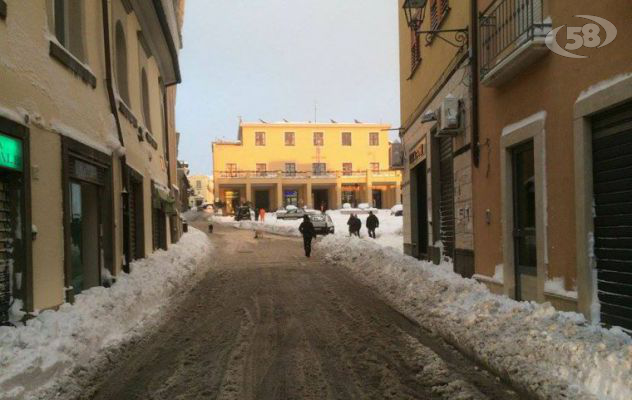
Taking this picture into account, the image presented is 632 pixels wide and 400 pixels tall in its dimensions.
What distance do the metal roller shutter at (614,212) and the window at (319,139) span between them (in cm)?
5516

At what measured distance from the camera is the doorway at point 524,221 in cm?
766

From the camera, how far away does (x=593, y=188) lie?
5961 mm

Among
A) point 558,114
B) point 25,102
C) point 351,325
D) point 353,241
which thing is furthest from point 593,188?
point 353,241

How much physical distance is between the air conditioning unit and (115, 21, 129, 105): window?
6.81m

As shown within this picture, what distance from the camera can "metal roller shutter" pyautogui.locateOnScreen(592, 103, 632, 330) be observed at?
213 inches

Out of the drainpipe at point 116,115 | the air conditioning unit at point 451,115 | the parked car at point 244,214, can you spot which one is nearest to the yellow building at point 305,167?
the parked car at point 244,214

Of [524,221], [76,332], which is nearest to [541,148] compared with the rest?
[524,221]

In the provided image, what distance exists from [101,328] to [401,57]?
12.9 m

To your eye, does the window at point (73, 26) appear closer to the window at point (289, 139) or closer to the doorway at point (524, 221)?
the doorway at point (524, 221)

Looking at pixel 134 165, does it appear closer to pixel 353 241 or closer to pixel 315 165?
pixel 353 241

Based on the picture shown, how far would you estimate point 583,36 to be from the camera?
238 inches

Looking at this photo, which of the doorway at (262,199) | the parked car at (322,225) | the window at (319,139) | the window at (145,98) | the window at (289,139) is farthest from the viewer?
the window at (319,139)

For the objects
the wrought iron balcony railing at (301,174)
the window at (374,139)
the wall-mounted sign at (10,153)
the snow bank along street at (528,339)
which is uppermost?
the window at (374,139)

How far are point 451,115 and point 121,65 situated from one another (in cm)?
722
